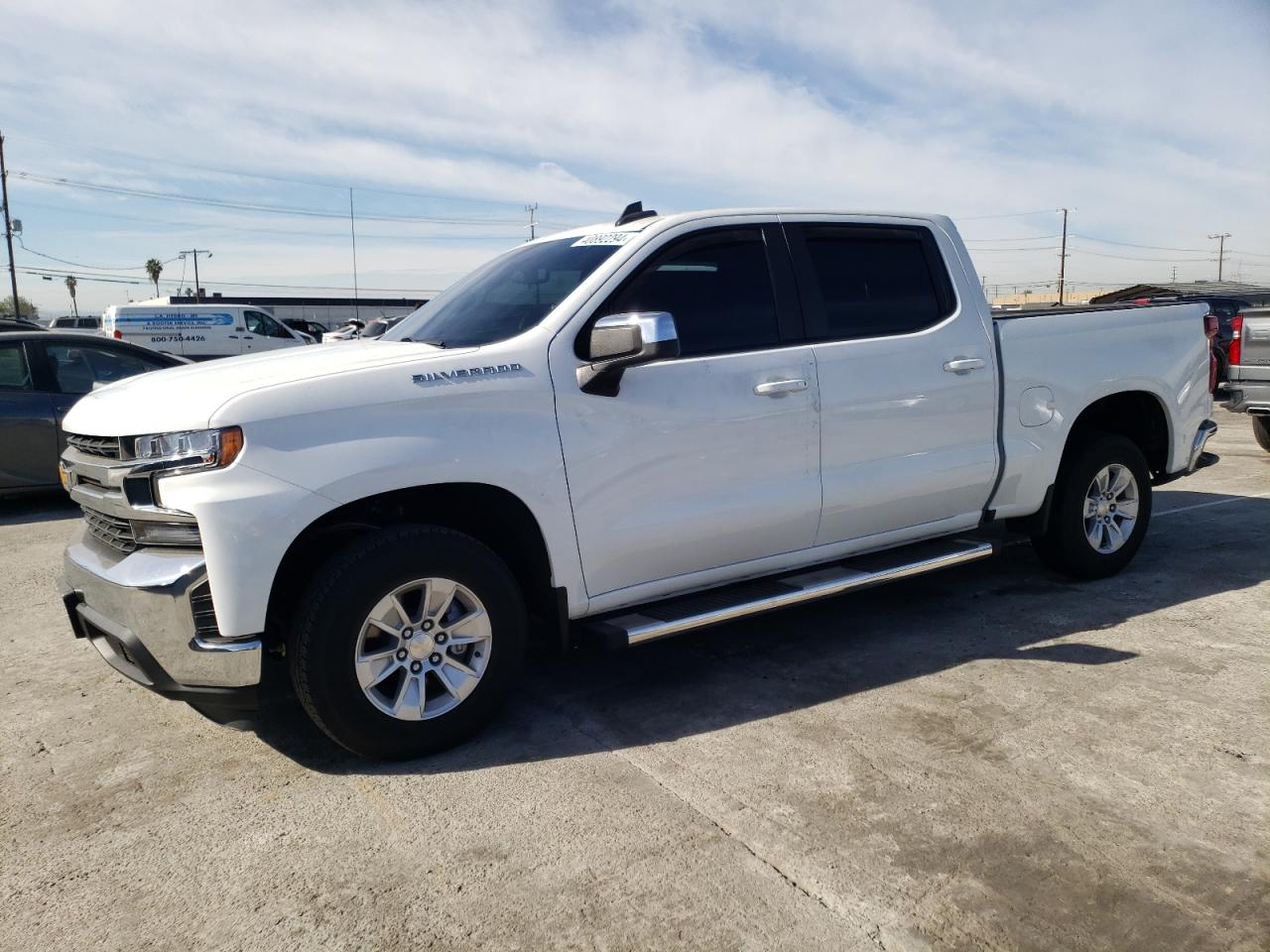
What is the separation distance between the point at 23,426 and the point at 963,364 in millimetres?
7483

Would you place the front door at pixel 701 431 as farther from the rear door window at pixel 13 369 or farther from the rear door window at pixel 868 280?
the rear door window at pixel 13 369

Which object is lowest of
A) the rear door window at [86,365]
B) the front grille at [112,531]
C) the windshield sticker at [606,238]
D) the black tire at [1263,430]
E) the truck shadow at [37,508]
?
the black tire at [1263,430]

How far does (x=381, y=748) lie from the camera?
3459 mm

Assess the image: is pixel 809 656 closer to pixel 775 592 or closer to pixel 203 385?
pixel 775 592

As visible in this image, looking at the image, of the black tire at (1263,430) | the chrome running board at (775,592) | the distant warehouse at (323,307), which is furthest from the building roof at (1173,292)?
the distant warehouse at (323,307)

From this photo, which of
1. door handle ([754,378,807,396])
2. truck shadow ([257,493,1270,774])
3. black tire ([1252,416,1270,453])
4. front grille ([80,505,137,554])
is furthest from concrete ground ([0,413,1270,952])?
black tire ([1252,416,1270,453])

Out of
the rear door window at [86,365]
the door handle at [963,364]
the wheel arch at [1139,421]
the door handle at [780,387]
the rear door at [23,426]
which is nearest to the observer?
the door handle at [780,387]

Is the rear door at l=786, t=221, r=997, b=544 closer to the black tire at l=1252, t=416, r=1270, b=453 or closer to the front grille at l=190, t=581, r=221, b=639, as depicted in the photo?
the front grille at l=190, t=581, r=221, b=639

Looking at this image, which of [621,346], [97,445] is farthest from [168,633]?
[621,346]

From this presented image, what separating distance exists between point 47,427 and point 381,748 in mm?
6443

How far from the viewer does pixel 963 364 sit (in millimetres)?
4785

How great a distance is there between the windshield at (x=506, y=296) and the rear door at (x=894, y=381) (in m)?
1.03

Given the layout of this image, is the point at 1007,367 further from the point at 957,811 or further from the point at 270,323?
the point at 270,323

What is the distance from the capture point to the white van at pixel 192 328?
2616 cm
